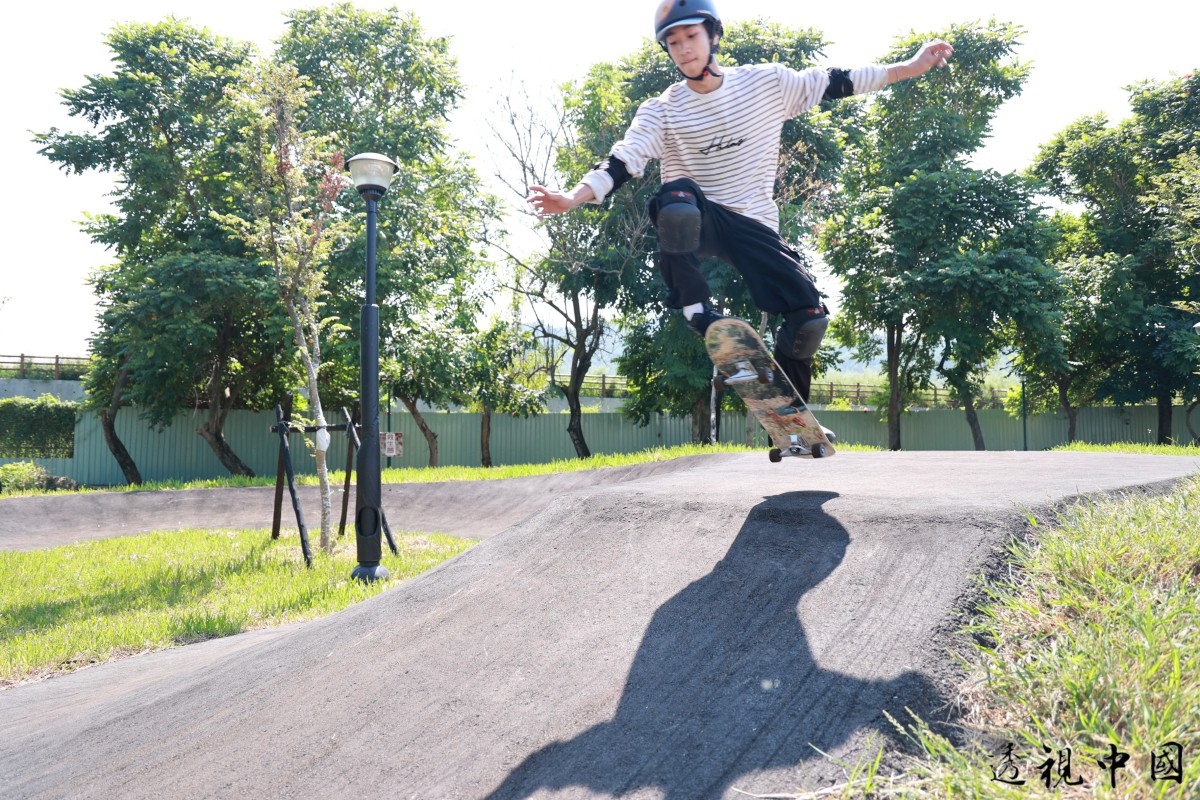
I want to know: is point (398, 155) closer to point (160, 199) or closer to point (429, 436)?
point (160, 199)

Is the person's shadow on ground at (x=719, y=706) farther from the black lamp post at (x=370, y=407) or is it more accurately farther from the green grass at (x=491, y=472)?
the green grass at (x=491, y=472)

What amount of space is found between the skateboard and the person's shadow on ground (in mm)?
1485

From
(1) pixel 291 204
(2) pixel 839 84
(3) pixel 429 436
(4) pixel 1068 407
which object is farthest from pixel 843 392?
(2) pixel 839 84

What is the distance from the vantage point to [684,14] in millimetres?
3947

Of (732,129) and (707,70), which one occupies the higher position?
(707,70)

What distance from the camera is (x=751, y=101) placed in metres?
4.26

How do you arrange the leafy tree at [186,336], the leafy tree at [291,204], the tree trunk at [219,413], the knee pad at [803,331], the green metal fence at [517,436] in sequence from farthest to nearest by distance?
the green metal fence at [517,436], the tree trunk at [219,413], the leafy tree at [186,336], the leafy tree at [291,204], the knee pad at [803,331]

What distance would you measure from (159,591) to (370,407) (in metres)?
2.71

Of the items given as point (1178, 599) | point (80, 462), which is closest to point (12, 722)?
point (1178, 599)

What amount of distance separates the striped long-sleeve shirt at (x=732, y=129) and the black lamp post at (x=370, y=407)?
367cm

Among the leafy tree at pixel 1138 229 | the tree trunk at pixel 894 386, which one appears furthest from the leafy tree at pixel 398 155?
the leafy tree at pixel 1138 229

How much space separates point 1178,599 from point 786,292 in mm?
2440

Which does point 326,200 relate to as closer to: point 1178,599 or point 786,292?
point 786,292

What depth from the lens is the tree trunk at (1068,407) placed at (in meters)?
27.6
